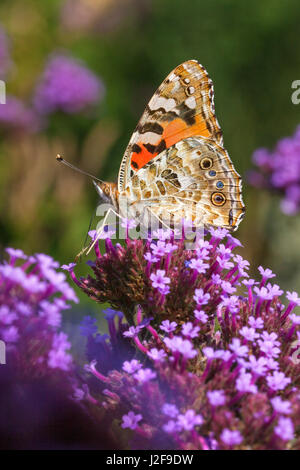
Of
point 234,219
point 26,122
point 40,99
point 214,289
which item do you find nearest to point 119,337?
point 214,289

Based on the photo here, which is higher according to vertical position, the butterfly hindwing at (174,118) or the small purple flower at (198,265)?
the butterfly hindwing at (174,118)

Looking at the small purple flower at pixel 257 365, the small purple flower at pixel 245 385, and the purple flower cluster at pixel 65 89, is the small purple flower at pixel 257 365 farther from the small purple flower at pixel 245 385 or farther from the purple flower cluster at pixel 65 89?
the purple flower cluster at pixel 65 89

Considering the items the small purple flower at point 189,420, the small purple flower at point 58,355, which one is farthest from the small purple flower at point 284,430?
the small purple flower at point 58,355

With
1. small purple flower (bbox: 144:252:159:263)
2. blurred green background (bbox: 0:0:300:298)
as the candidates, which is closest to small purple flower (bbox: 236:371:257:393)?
small purple flower (bbox: 144:252:159:263)

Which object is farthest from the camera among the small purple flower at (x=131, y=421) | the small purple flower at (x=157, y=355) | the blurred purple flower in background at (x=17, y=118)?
the blurred purple flower in background at (x=17, y=118)

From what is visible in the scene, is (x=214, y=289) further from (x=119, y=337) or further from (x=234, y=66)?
(x=234, y=66)

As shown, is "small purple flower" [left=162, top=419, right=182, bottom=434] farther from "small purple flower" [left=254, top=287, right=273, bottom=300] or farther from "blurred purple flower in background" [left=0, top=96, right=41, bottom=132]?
"blurred purple flower in background" [left=0, top=96, right=41, bottom=132]
